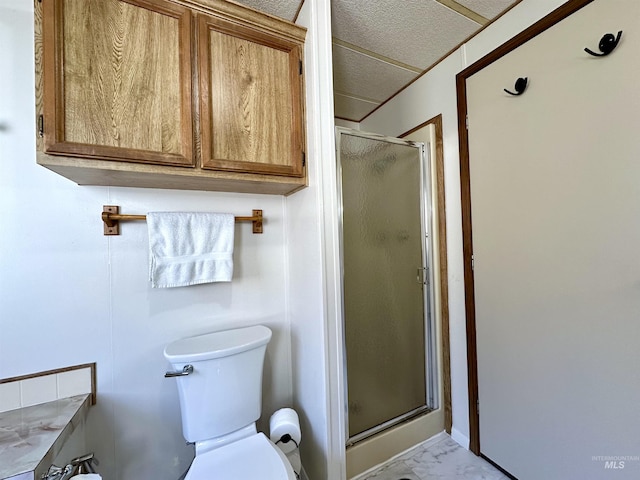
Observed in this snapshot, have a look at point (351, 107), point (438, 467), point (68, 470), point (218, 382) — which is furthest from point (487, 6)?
point (68, 470)

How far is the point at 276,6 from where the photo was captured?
1.22 m

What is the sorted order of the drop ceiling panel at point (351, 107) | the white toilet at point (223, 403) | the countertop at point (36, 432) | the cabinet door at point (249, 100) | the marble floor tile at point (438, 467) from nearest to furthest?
A: the countertop at point (36, 432), the white toilet at point (223, 403), the cabinet door at point (249, 100), the marble floor tile at point (438, 467), the drop ceiling panel at point (351, 107)

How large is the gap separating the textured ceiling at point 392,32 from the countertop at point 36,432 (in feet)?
6.14

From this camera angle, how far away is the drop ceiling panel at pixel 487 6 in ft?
4.06

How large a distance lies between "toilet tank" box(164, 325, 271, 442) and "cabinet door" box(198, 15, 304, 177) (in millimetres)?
773

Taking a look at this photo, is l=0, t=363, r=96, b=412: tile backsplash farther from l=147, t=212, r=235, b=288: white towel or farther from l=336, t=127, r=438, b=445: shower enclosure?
l=336, t=127, r=438, b=445: shower enclosure

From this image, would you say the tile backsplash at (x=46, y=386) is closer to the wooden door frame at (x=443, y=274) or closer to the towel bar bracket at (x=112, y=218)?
the towel bar bracket at (x=112, y=218)

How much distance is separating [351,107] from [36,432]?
8.37 ft

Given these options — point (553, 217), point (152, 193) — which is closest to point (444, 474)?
point (553, 217)

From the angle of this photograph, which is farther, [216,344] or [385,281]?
[385,281]

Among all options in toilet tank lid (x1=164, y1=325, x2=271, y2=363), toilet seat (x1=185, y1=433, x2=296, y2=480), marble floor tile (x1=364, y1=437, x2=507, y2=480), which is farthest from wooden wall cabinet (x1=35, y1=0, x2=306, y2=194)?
marble floor tile (x1=364, y1=437, x2=507, y2=480)

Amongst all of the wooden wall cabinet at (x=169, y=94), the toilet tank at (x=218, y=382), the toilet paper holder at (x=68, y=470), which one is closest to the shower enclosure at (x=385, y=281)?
the wooden wall cabinet at (x=169, y=94)

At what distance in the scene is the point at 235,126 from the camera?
113 centimetres

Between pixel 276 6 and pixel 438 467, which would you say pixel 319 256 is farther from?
pixel 438 467
